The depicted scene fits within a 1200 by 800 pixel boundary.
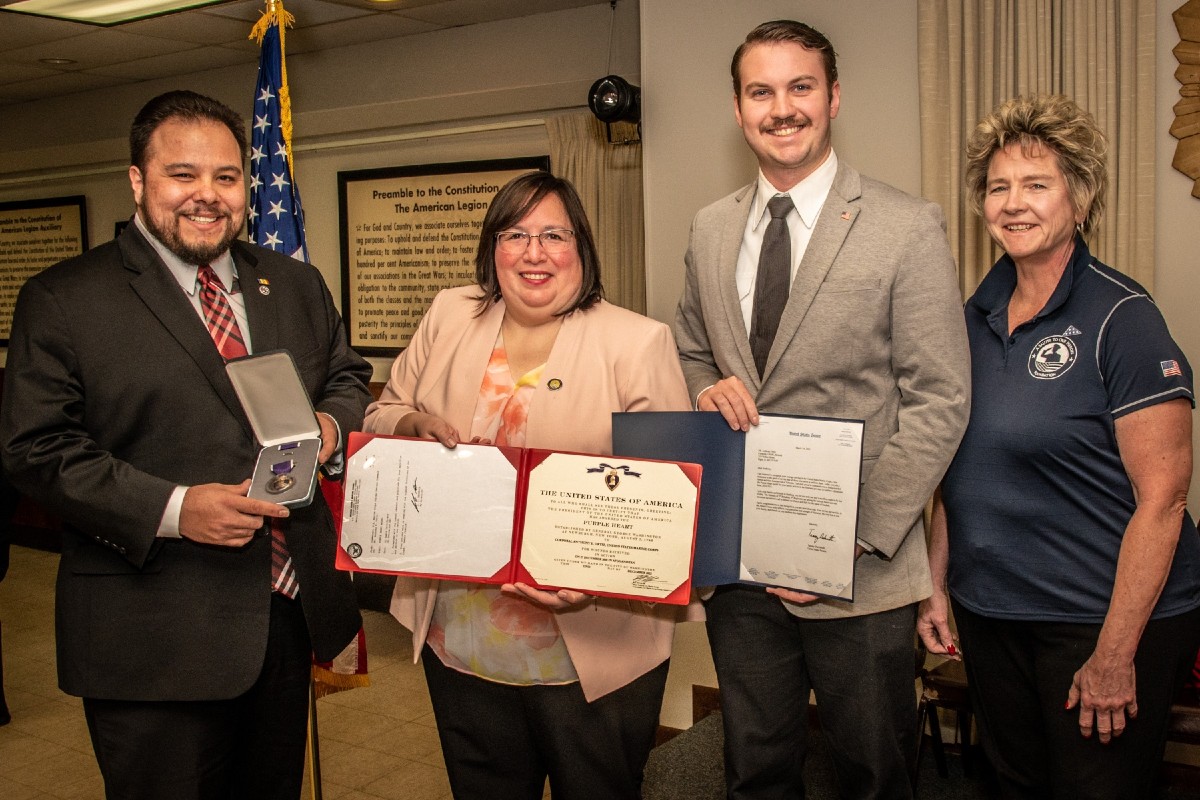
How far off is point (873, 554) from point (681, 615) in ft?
1.32

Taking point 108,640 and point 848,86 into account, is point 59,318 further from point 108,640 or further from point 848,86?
point 848,86

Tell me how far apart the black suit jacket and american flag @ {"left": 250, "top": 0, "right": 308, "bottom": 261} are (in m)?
1.82

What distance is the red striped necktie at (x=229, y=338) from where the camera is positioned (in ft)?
6.66

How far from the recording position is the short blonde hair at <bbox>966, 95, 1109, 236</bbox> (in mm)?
1948

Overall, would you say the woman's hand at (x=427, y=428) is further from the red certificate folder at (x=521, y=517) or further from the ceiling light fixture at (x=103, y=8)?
the ceiling light fixture at (x=103, y=8)

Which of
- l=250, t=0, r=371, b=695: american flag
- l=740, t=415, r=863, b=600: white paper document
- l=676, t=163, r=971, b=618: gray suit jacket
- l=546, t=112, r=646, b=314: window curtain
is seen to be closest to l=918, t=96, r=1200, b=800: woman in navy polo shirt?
l=676, t=163, r=971, b=618: gray suit jacket

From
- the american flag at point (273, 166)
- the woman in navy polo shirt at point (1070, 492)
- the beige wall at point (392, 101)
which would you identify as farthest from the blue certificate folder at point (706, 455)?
the beige wall at point (392, 101)

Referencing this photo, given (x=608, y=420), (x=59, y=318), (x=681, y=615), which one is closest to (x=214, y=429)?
(x=59, y=318)

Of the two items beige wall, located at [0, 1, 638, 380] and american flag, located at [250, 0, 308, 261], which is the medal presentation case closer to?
american flag, located at [250, 0, 308, 261]

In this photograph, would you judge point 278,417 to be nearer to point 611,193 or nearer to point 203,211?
point 203,211

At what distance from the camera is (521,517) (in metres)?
1.87

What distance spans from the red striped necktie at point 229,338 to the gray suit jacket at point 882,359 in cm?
101

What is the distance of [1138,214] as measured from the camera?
3.06 meters

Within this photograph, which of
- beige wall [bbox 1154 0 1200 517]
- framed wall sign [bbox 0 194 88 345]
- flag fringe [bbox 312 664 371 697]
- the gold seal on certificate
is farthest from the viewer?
framed wall sign [bbox 0 194 88 345]
